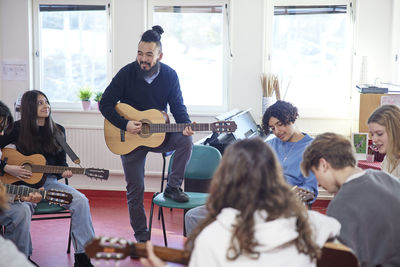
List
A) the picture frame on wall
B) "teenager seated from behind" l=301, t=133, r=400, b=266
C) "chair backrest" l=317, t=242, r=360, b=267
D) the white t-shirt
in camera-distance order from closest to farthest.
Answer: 1. the white t-shirt
2. "chair backrest" l=317, t=242, r=360, b=267
3. "teenager seated from behind" l=301, t=133, r=400, b=266
4. the picture frame on wall

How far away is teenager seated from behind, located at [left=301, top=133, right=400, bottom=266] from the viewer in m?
1.95

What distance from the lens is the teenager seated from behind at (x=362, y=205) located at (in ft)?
6.41

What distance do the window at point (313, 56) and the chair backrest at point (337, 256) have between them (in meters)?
3.80

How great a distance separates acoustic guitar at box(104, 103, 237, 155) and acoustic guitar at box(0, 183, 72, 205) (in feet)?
1.83

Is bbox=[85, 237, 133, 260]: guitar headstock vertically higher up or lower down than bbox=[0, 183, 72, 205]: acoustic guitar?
higher up

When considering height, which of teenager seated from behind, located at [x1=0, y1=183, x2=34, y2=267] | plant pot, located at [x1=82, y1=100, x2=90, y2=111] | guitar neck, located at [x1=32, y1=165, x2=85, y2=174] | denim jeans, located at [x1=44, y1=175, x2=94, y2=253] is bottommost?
denim jeans, located at [x1=44, y1=175, x2=94, y2=253]

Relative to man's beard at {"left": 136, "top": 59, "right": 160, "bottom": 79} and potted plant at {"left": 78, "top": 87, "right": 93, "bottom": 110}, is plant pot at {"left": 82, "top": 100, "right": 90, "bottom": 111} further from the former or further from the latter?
man's beard at {"left": 136, "top": 59, "right": 160, "bottom": 79}

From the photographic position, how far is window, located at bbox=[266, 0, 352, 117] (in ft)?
17.8

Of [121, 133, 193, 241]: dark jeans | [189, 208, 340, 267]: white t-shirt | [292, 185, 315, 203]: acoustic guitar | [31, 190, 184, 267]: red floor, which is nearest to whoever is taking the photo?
[189, 208, 340, 267]: white t-shirt

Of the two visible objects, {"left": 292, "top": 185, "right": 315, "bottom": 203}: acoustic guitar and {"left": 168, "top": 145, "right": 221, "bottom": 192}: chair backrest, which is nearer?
{"left": 292, "top": 185, "right": 315, "bottom": 203}: acoustic guitar

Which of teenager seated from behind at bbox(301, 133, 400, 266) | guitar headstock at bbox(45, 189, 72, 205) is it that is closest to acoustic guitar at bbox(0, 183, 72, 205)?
guitar headstock at bbox(45, 189, 72, 205)

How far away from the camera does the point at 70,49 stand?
5.93 meters

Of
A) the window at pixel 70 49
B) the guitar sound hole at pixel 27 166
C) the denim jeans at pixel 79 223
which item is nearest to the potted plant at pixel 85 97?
the window at pixel 70 49

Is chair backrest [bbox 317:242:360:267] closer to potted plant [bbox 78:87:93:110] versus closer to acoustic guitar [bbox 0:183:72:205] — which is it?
acoustic guitar [bbox 0:183:72:205]
